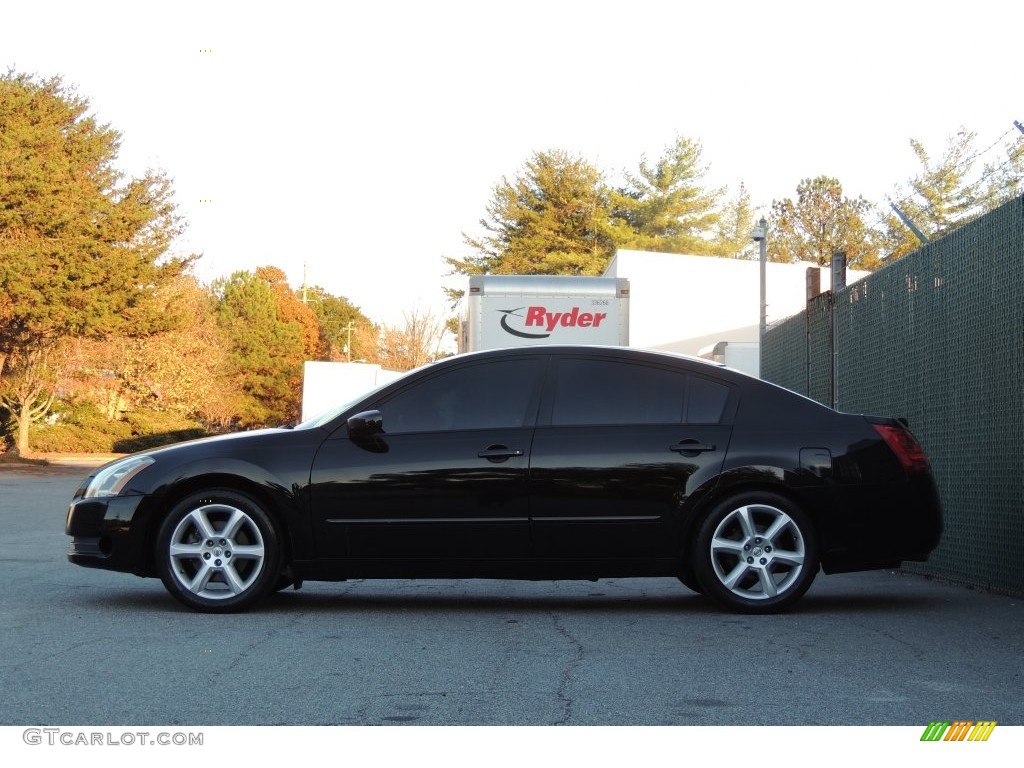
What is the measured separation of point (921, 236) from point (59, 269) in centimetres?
2934

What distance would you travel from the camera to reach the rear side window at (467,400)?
7.86 m

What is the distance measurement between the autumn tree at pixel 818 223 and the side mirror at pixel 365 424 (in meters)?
72.5

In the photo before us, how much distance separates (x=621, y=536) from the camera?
301 inches

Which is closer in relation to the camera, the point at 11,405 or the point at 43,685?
the point at 43,685

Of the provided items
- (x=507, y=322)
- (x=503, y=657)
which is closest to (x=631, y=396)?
(x=503, y=657)

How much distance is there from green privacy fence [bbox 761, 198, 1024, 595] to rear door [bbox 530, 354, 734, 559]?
2.11m

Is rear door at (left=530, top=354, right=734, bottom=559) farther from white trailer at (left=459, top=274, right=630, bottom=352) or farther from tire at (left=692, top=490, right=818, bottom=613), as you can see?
white trailer at (left=459, top=274, right=630, bottom=352)

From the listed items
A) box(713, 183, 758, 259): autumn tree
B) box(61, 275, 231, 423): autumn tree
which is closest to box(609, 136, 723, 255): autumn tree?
box(713, 183, 758, 259): autumn tree

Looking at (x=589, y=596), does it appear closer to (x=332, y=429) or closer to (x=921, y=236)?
(x=332, y=429)

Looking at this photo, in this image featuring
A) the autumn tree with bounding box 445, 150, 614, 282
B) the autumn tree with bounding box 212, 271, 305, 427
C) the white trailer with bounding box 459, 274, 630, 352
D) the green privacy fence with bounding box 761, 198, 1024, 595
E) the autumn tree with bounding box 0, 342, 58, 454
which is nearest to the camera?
the green privacy fence with bounding box 761, 198, 1024, 595

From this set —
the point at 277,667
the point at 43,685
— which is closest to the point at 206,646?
the point at 277,667

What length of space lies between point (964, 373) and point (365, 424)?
435cm

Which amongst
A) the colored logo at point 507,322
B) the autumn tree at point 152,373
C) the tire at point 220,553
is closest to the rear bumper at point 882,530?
the tire at point 220,553
